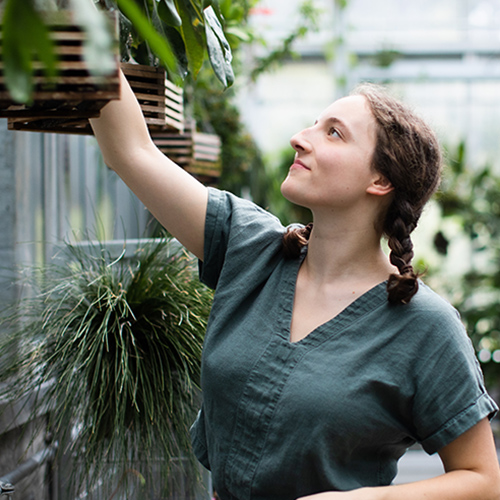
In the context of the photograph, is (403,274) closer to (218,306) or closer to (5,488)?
(218,306)

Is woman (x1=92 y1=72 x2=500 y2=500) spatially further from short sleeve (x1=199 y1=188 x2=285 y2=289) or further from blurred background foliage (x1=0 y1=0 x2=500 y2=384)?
blurred background foliage (x1=0 y1=0 x2=500 y2=384)

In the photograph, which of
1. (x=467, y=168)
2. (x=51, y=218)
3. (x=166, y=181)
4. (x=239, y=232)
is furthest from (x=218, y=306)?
(x=467, y=168)

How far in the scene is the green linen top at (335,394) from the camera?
38.3 inches

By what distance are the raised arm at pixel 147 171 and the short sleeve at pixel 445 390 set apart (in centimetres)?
46

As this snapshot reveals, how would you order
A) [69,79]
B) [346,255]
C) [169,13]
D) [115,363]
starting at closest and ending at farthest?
[69,79]
[169,13]
[346,255]
[115,363]

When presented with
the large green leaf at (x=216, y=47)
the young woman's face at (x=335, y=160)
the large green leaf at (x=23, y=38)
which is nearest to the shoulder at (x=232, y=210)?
the young woman's face at (x=335, y=160)

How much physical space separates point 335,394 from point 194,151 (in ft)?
4.23

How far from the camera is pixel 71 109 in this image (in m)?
0.82

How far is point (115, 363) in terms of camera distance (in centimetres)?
131

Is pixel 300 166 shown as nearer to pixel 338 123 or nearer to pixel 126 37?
pixel 338 123

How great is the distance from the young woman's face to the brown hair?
0.02 metres

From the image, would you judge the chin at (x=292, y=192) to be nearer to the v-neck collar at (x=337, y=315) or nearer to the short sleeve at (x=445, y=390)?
the v-neck collar at (x=337, y=315)

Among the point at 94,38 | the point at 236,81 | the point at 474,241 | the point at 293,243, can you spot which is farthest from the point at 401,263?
the point at 474,241

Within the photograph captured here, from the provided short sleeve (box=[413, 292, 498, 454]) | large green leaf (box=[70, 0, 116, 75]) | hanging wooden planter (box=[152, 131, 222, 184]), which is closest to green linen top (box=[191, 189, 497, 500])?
short sleeve (box=[413, 292, 498, 454])
